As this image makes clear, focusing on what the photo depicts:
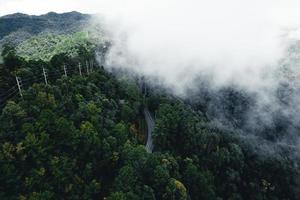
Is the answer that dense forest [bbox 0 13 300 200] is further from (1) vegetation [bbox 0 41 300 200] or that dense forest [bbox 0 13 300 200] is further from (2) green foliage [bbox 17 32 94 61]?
(2) green foliage [bbox 17 32 94 61]

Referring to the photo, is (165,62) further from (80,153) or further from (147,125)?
(80,153)

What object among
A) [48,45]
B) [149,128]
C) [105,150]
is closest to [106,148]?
[105,150]

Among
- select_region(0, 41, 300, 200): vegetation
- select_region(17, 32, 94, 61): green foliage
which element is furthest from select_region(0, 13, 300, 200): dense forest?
select_region(17, 32, 94, 61): green foliage

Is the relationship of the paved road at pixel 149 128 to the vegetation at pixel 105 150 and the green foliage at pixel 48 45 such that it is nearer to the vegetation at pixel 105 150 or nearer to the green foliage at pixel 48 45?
the vegetation at pixel 105 150

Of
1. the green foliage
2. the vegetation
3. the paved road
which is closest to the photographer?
the vegetation

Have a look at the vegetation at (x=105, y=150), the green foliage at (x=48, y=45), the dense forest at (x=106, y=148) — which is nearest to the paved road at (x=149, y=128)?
the dense forest at (x=106, y=148)

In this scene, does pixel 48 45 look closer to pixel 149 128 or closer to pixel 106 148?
pixel 149 128

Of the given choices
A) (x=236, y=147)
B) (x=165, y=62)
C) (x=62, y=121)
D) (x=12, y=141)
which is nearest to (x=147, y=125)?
(x=236, y=147)
